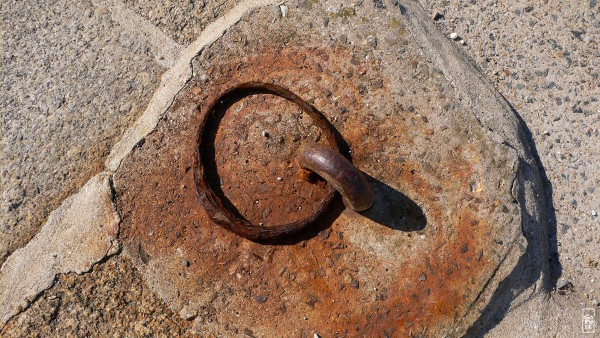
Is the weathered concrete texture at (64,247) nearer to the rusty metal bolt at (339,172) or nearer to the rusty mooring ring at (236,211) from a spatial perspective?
the rusty mooring ring at (236,211)

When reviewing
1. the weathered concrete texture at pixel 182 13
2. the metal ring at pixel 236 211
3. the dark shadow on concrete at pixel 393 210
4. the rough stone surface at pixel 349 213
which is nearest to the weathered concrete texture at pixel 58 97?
the weathered concrete texture at pixel 182 13

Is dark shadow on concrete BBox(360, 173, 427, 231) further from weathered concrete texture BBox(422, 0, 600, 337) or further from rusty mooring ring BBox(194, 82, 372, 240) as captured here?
weathered concrete texture BBox(422, 0, 600, 337)

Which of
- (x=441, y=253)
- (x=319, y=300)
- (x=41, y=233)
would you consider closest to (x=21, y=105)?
(x=41, y=233)

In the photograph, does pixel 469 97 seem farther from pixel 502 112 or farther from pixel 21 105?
pixel 21 105

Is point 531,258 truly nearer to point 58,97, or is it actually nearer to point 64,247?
point 64,247

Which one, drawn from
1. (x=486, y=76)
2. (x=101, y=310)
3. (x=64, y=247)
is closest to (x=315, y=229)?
(x=101, y=310)

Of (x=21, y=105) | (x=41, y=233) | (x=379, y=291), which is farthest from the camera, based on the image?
(x=21, y=105)
